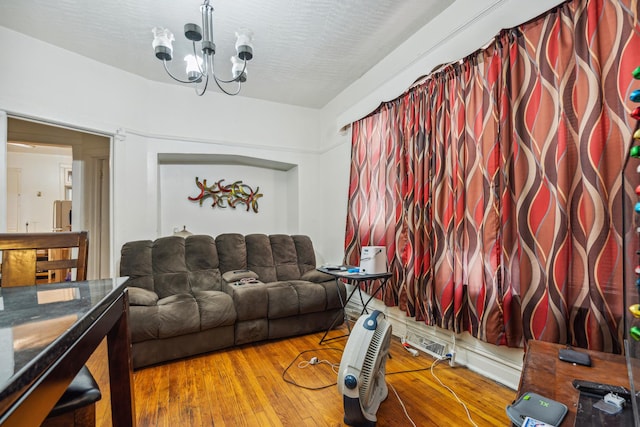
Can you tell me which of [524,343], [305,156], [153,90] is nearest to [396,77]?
Result: [305,156]

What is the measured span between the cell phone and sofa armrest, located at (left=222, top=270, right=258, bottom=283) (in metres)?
2.56

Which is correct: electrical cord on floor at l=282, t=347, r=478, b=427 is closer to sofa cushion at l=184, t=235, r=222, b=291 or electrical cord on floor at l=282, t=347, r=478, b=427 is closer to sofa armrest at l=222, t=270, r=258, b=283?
sofa armrest at l=222, t=270, r=258, b=283

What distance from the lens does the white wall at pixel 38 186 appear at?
532cm

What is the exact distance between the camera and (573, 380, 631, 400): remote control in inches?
30.3

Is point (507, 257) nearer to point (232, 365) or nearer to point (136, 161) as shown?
point (232, 365)

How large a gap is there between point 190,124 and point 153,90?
0.51 meters

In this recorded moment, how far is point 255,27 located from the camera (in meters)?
2.52

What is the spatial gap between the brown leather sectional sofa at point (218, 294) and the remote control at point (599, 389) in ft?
7.37

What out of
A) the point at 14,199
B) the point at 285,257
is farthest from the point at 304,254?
the point at 14,199

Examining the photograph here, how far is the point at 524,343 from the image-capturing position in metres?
1.74

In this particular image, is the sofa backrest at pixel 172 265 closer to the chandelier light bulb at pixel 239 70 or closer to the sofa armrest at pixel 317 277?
the sofa armrest at pixel 317 277

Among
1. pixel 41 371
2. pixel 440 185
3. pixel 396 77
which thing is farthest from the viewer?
pixel 396 77

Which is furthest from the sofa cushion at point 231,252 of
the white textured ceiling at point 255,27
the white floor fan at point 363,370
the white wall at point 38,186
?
the white wall at point 38,186

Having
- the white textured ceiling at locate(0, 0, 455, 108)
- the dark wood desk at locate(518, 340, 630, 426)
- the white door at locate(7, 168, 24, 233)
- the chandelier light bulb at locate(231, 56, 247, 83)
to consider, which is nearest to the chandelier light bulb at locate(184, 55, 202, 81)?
the chandelier light bulb at locate(231, 56, 247, 83)
